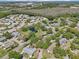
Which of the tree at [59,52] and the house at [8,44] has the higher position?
the tree at [59,52]

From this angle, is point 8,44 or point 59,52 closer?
point 59,52

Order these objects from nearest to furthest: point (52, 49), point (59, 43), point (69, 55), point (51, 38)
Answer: point (69, 55) < point (52, 49) < point (59, 43) < point (51, 38)

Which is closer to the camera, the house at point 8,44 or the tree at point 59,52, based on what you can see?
the tree at point 59,52

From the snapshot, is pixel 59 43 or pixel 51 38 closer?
pixel 59 43

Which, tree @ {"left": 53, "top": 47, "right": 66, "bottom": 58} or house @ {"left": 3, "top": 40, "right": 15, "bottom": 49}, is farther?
house @ {"left": 3, "top": 40, "right": 15, "bottom": 49}

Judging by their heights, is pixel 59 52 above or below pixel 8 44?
above

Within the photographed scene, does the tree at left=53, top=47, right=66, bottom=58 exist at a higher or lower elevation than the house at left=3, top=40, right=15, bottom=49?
higher

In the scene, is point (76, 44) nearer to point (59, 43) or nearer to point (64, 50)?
point (59, 43)

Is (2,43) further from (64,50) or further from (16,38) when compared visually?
(64,50)

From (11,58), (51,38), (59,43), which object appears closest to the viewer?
(11,58)

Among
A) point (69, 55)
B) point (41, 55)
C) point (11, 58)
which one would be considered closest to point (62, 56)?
point (69, 55)

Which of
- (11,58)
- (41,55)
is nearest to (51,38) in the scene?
(41,55)
